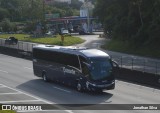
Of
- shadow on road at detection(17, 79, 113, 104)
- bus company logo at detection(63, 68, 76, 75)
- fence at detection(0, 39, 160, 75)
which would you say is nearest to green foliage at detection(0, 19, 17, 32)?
fence at detection(0, 39, 160, 75)

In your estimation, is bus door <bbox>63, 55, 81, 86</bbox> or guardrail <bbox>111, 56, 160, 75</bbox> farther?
guardrail <bbox>111, 56, 160, 75</bbox>

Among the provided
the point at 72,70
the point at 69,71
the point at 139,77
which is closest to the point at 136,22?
the point at 139,77

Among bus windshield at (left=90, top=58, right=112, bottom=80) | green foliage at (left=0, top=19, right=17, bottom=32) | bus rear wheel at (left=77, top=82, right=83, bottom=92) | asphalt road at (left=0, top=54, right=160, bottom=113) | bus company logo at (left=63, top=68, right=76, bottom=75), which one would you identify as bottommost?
green foliage at (left=0, top=19, right=17, bottom=32)

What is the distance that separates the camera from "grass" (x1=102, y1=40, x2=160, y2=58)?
5669 cm

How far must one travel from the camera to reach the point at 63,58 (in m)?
31.7

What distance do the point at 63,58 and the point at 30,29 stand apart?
79087 millimetres

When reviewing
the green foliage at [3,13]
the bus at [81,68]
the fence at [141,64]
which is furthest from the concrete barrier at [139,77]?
the green foliage at [3,13]

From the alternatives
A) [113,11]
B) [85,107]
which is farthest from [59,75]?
[113,11]

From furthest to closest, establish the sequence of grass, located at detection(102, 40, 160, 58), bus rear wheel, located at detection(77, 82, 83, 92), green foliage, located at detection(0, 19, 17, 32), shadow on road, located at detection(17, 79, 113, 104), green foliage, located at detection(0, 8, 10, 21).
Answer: green foliage, located at detection(0, 8, 10, 21) → green foliage, located at detection(0, 19, 17, 32) → grass, located at detection(102, 40, 160, 58) → bus rear wheel, located at detection(77, 82, 83, 92) → shadow on road, located at detection(17, 79, 113, 104)

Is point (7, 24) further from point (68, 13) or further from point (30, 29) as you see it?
point (68, 13)

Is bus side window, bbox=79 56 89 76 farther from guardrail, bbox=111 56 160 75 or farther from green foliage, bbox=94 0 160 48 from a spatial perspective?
green foliage, bbox=94 0 160 48

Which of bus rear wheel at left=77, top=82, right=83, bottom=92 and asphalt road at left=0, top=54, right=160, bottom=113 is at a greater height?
bus rear wheel at left=77, top=82, right=83, bottom=92

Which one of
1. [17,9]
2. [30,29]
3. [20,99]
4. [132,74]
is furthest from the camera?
[17,9]

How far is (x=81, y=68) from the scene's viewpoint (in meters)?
29.1
